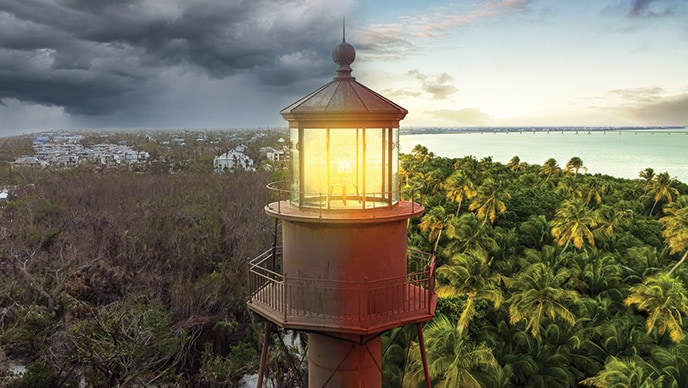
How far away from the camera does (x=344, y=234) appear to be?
26.6 feet

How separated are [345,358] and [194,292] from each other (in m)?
27.3

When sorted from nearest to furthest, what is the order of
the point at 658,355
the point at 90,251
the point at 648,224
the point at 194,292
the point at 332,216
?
the point at 332,216 → the point at 658,355 → the point at 194,292 → the point at 90,251 → the point at 648,224

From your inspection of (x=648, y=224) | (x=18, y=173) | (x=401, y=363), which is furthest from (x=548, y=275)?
(x=18, y=173)

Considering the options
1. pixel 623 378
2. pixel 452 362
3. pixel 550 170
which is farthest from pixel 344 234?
pixel 550 170

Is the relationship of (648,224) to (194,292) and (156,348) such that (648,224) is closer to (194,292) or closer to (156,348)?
(194,292)

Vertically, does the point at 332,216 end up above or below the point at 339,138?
below

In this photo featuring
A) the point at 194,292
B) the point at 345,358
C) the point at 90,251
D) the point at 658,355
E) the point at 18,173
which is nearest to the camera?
the point at 345,358

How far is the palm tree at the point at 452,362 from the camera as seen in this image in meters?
19.5

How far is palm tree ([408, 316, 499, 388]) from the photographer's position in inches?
769

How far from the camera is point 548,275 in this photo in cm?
2653

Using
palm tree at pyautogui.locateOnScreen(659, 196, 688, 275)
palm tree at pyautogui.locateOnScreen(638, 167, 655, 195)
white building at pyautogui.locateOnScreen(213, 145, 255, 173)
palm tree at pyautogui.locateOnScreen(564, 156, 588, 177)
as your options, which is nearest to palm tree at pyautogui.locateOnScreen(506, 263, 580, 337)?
palm tree at pyautogui.locateOnScreen(659, 196, 688, 275)

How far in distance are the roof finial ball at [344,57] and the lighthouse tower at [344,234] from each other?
2 centimetres

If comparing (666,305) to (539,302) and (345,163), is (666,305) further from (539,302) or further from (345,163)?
(345,163)

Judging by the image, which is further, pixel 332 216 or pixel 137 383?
pixel 137 383
